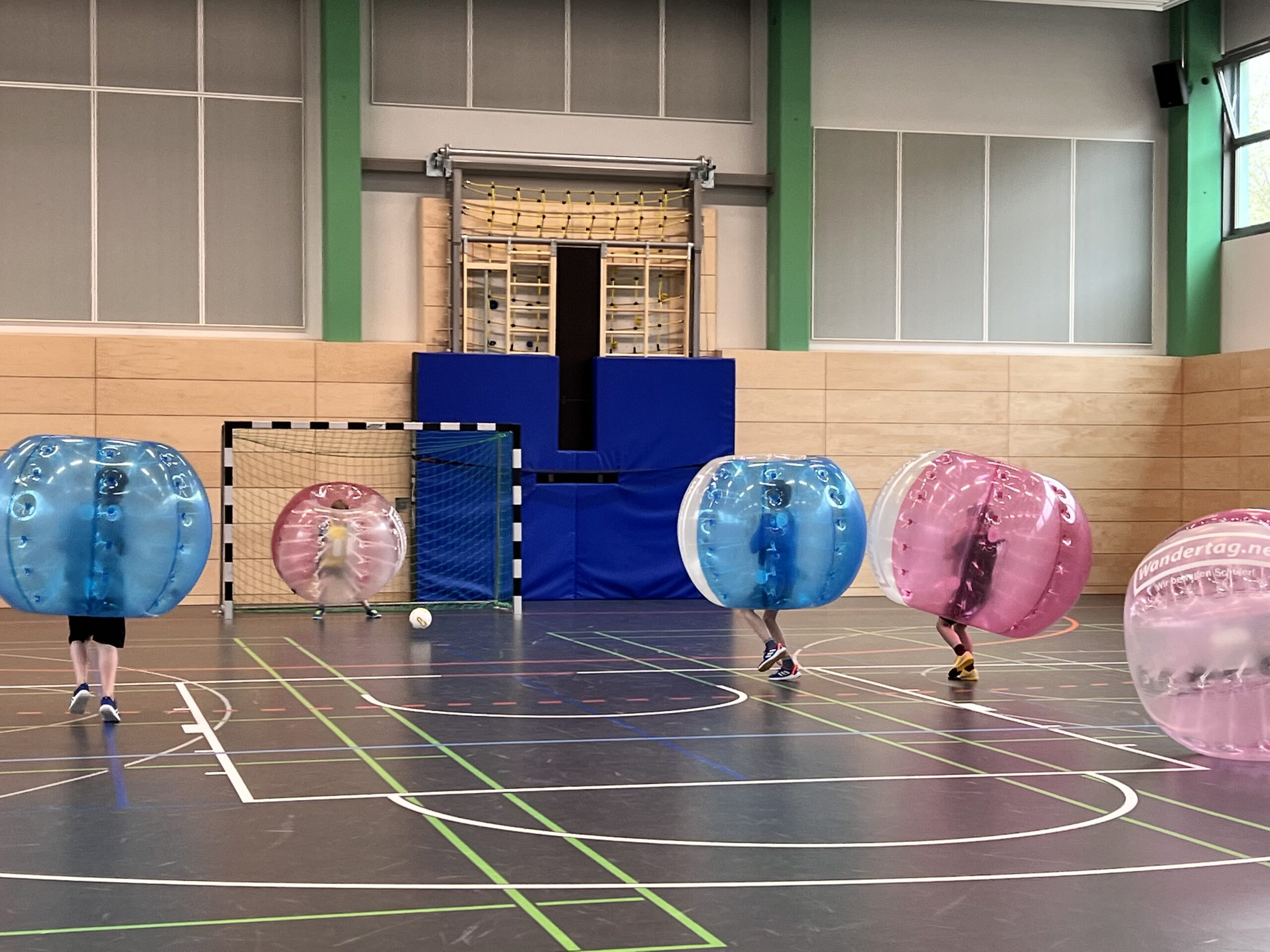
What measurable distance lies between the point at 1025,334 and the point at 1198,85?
4.36m

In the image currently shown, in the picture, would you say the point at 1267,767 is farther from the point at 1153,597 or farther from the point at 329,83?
the point at 329,83

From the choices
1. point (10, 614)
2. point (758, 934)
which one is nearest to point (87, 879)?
point (758, 934)

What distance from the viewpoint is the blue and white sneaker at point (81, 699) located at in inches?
335

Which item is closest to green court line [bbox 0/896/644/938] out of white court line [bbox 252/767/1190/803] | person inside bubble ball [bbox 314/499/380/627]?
white court line [bbox 252/767/1190/803]

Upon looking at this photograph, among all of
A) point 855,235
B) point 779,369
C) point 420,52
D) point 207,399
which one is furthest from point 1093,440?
point 207,399

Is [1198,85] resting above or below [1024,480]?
above

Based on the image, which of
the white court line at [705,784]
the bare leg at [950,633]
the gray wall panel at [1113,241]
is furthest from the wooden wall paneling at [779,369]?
the white court line at [705,784]

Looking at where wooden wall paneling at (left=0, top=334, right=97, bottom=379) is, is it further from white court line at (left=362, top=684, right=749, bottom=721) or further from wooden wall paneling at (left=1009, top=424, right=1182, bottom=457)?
wooden wall paneling at (left=1009, top=424, right=1182, bottom=457)

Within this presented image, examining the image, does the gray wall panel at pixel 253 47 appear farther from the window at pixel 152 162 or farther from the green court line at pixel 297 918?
the green court line at pixel 297 918

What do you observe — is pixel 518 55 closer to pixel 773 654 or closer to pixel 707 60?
pixel 707 60

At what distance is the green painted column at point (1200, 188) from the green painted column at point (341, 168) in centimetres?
1178

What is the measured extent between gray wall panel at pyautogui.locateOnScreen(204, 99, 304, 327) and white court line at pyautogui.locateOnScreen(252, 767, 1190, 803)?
13.5 m

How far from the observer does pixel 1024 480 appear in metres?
9.42

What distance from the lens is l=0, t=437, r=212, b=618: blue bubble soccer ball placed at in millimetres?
7648
